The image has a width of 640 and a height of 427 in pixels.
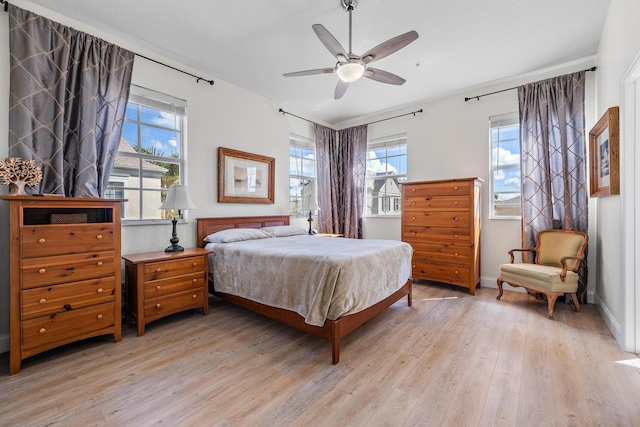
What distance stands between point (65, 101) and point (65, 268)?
5.01 ft

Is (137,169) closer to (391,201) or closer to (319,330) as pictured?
(319,330)

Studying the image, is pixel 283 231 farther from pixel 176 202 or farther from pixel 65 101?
pixel 65 101

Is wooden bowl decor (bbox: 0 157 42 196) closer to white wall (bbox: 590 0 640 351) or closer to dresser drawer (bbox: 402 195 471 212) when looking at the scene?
dresser drawer (bbox: 402 195 471 212)

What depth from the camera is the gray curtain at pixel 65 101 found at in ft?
7.49

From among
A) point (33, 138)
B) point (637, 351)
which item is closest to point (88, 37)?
point (33, 138)

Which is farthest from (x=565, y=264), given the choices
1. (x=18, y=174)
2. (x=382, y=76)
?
(x=18, y=174)

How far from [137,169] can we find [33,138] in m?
0.87

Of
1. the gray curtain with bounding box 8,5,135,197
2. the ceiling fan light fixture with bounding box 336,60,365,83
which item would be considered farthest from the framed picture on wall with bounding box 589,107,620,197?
the gray curtain with bounding box 8,5,135,197

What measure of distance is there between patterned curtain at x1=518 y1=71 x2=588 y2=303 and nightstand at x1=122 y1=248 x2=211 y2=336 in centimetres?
403

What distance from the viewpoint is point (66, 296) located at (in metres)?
2.10

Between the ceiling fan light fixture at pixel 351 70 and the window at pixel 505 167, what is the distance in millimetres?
2700

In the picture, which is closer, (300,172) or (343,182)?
(300,172)

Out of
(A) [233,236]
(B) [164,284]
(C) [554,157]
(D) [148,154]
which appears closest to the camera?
(B) [164,284]

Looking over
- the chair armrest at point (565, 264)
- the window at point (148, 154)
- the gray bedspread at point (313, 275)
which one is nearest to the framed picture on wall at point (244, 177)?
the window at point (148, 154)
